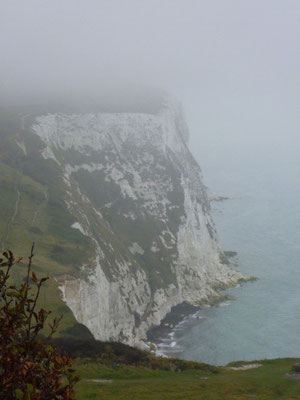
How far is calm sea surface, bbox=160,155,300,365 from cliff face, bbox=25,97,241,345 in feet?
23.9

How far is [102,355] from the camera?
3766 centimetres

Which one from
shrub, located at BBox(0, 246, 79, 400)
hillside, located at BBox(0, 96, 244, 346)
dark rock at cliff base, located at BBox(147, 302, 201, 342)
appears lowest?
dark rock at cliff base, located at BBox(147, 302, 201, 342)

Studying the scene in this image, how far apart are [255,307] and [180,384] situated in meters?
68.0

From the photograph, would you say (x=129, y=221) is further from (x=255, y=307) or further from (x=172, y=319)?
(x=255, y=307)

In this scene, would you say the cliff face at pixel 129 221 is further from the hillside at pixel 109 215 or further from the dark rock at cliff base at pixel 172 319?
the dark rock at cliff base at pixel 172 319

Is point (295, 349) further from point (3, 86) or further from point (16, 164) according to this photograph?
point (3, 86)

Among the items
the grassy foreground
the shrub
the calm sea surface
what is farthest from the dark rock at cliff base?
the shrub

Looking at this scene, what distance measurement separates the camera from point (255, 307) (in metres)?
96.9

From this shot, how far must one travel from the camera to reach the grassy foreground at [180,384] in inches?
1167

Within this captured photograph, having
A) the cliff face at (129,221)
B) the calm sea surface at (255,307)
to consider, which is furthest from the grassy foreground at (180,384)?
the calm sea surface at (255,307)

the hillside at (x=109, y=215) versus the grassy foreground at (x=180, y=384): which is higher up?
the hillside at (x=109, y=215)

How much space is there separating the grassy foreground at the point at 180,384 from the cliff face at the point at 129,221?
88.7 feet

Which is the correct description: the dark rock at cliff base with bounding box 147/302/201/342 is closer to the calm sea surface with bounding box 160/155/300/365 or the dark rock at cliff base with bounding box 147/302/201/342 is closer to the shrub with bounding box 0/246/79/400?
the calm sea surface with bounding box 160/155/300/365

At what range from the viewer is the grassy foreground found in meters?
29.6
